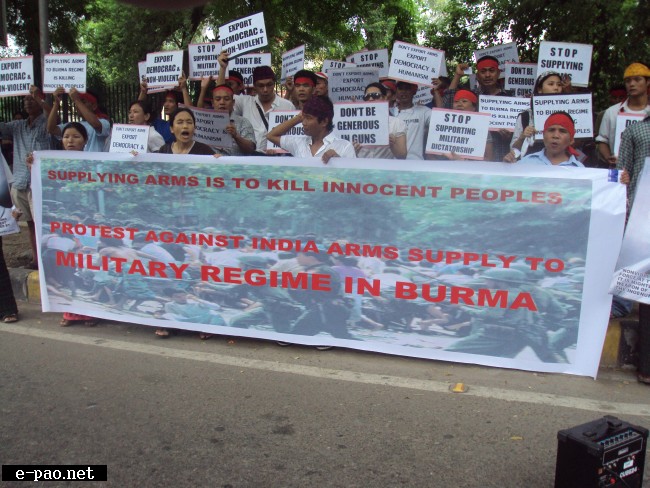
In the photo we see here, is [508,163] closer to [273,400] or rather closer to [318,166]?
[318,166]

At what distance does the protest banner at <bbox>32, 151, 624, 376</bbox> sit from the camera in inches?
164

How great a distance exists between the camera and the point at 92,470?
124 inches

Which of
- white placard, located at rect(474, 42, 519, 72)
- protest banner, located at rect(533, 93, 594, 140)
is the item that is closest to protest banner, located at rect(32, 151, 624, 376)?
protest banner, located at rect(533, 93, 594, 140)

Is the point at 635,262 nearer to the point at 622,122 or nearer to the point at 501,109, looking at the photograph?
the point at 622,122

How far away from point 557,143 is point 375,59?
12.2 ft

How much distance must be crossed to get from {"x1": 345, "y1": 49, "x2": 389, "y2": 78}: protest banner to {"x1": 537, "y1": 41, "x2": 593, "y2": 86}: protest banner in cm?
193

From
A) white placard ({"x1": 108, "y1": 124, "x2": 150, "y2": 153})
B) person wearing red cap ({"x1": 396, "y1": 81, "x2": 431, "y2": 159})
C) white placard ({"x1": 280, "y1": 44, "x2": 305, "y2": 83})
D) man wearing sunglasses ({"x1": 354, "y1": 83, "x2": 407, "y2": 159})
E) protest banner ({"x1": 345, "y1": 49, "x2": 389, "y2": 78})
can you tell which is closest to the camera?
white placard ({"x1": 108, "y1": 124, "x2": 150, "y2": 153})

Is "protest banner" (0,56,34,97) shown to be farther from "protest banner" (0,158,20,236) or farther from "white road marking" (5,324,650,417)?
"white road marking" (5,324,650,417)

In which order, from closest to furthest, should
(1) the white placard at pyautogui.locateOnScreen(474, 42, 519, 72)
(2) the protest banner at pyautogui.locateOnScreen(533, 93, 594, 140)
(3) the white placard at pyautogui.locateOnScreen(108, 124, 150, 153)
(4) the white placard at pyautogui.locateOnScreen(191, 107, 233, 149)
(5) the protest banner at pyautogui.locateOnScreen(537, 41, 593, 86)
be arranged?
(2) the protest banner at pyautogui.locateOnScreen(533, 93, 594, 140) → (3) the white placard at pyautogui.locateOnScreen(108, 124, 150, 153) → (4) the white placard at pyautogui.locateOnScreen(191, 107, 233, 149) → (5) the protest banner at pyautogui.locateOnScreen(537, 41, 593, 86) → (1) the white placard at pyautogui.locateOnScreen(474, 42, 519, 72)

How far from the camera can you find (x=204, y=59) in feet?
22.7

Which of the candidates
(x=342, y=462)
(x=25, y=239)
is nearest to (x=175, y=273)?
(x=342, y=462)

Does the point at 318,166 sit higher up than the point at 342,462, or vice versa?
the point at 318,166

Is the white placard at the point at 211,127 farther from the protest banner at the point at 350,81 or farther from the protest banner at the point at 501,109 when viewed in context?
the protest banner at the point at 501,109

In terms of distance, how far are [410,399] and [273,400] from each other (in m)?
0.80
